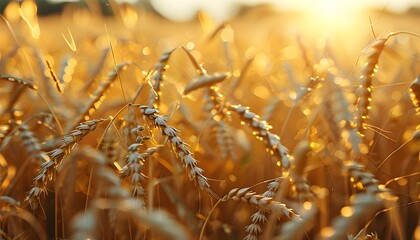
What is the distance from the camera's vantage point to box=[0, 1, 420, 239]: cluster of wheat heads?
2.80 ft

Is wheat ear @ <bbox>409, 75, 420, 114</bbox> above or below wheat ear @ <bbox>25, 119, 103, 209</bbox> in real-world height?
above

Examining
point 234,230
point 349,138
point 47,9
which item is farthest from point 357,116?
point 47,9

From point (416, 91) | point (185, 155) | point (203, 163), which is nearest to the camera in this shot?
point (185, 155)

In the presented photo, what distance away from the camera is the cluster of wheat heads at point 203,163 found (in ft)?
2.80

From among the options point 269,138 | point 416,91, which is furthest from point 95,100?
point 416,91

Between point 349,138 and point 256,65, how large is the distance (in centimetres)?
182

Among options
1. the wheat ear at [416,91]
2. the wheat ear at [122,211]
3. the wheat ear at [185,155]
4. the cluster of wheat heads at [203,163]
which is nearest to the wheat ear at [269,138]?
the cluster of wheat heads at [203,163]

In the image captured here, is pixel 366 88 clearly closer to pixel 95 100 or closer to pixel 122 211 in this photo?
pixel 95 100

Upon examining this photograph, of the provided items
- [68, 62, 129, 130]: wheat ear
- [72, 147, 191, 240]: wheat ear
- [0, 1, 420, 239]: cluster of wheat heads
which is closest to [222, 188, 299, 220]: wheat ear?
[0, 1, 420, 239]: cluster of wheat heads

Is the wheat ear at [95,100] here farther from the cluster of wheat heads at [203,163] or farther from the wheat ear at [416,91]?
the wheat ear at [416,91]

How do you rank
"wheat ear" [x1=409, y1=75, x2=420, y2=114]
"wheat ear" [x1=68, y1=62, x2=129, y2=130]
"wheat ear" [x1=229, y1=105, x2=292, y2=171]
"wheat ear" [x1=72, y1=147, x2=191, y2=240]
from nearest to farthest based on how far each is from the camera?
1. "wheat ear" [x1=72, y1=147, x2=191, y2=240]
2. "wheat ear" [x1=229, y1=105, x2=292, y2=171]
3. "wheat ear" [x1=409, y1=75, x2=420, y2=114]
4. "wheat ear" [x1=68, y1=62, x2=129, y2=130]

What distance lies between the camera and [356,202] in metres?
0.60

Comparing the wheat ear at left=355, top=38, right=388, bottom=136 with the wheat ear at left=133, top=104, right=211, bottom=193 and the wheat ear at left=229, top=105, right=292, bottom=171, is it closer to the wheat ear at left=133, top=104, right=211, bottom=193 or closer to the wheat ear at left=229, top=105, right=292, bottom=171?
the wheat ear at left=229, top=105, right=292, bottom=171

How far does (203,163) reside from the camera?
5.76ft
